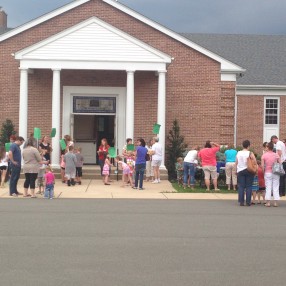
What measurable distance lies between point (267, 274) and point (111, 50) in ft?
52.8

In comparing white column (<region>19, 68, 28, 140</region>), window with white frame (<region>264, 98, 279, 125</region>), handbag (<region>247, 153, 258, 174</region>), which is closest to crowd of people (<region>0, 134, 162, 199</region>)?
white column (<region>19, 68, 28, 140</region>)

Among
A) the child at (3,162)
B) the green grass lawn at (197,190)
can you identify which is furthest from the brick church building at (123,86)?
the child at (3,162)

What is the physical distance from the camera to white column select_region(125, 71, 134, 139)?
72.0 ft

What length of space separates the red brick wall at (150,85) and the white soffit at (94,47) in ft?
5.81

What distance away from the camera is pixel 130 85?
22.0m

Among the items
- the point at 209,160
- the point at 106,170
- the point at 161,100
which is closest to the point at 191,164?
the point at 209,160

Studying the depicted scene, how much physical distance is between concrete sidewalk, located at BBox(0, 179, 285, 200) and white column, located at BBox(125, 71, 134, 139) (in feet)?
9.13

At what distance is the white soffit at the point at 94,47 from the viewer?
71.7 feet

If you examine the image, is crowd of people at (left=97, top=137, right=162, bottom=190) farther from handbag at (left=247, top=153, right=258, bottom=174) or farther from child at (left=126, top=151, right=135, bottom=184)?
handbag at (left=247, top=153, right=258, bottom=174)

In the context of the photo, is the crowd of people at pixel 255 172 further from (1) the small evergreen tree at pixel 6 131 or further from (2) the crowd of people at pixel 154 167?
(1) the small evergreen tree at pixel 6 131

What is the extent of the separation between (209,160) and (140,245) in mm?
9503

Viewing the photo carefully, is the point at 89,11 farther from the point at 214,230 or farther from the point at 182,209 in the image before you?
the point at 214,230

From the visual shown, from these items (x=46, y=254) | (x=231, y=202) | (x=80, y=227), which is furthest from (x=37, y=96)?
(x=46, y=254)

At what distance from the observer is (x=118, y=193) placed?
1750 centimetres
